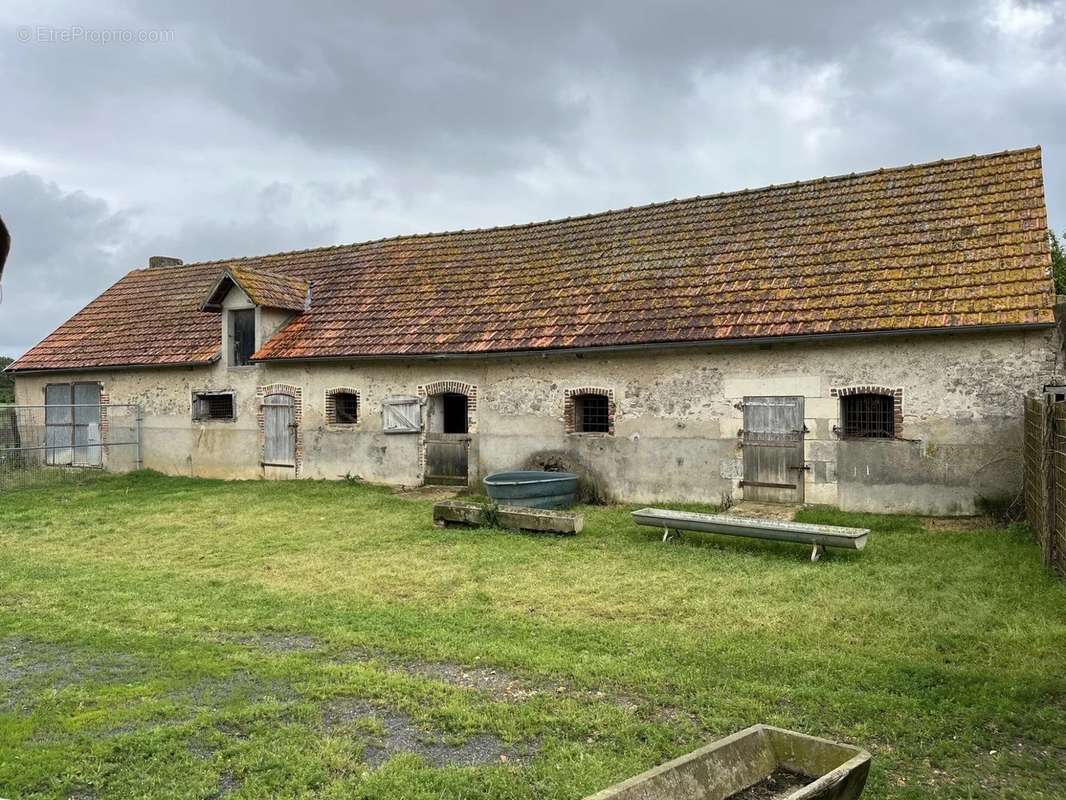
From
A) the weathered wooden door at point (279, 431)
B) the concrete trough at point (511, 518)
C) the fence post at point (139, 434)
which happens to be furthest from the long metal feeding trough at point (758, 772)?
the fence post at point (139, 434)

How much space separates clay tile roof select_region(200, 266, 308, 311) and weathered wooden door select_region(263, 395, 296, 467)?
7.80 feet

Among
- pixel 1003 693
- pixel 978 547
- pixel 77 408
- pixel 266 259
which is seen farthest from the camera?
pixel 266 259

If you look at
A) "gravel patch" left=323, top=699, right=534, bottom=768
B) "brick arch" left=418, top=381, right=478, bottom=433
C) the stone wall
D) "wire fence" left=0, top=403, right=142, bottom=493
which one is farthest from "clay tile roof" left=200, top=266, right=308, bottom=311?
"gravel patch" left=323, top=699, right=534, bottom=768

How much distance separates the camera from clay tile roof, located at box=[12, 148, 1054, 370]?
12.5m

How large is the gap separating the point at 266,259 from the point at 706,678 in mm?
20387

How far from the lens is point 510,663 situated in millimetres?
6031

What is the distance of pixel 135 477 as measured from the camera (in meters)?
19.1

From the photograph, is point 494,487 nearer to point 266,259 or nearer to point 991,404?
point 991,404

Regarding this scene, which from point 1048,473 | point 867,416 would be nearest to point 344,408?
point 867,416

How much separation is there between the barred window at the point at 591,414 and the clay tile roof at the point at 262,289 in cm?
833

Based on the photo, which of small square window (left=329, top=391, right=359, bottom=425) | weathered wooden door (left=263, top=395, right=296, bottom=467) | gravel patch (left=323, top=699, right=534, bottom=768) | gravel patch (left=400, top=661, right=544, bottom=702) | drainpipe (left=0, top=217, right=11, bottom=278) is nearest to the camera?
gravel patch (left=323, top=699, right=534, bottom=768)

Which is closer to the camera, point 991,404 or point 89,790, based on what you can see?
point 89,790

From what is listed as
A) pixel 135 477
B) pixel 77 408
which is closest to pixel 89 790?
pixel 135 477

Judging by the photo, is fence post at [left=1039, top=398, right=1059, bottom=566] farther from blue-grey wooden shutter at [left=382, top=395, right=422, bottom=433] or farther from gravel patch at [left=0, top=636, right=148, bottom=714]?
blue-grey wooden shutter at [left=382, top=395, right=422, bottom=433]
